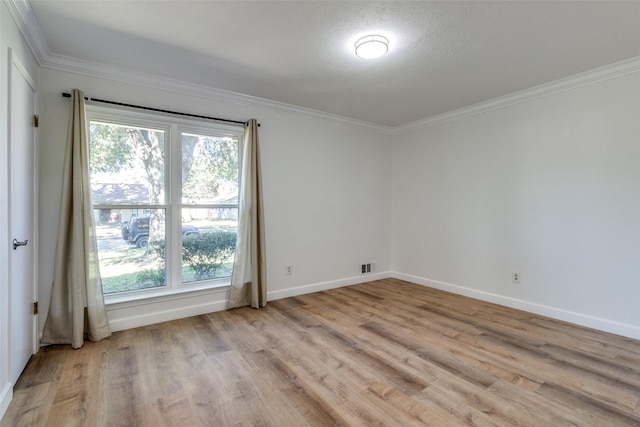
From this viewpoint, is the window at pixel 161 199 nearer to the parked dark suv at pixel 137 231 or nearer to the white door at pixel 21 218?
the parked dark suv at pixel 137 231

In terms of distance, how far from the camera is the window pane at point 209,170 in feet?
11.2

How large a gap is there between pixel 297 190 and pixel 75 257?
244 centimetres

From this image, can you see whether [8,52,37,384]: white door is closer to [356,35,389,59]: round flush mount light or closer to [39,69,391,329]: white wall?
[39,69,391,329]: white wall

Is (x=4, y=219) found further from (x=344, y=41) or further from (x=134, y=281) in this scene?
(x=344, y=41)

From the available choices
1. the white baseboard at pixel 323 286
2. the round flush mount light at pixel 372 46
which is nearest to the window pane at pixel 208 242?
the white baseboard at pixel 323 286

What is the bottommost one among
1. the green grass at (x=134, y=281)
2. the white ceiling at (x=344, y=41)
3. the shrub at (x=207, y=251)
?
the green grass at (x=134, y=281)

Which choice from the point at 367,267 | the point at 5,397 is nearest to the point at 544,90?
the point at 367,267

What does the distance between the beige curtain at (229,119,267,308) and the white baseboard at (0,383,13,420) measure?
1880mm

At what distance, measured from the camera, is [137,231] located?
3.13 meters

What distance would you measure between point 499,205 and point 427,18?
8.41 ft

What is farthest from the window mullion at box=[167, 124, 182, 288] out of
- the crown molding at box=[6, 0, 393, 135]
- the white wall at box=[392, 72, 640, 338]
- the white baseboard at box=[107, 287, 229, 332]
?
the white wall at box=[392, 72, 640, 338]

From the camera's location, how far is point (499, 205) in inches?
150

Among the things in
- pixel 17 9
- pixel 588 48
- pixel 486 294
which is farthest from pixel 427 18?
pixel 486 294

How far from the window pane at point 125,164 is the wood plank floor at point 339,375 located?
1.33 m
